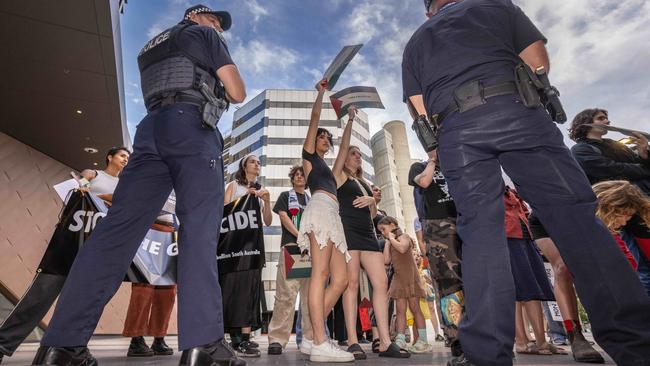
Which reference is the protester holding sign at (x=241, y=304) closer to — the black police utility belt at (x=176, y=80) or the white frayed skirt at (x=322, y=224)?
the white frayed skirt at (x=322, y=224)

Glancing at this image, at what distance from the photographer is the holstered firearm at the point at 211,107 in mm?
1846

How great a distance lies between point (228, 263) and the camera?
3605mm

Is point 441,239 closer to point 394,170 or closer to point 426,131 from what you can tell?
point 426,131

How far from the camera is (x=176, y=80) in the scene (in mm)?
1912

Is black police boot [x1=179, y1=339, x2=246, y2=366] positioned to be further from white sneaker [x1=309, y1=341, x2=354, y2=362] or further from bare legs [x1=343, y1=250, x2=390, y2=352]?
bare legs [x1=343, y1=250, x2=390, y2=352]

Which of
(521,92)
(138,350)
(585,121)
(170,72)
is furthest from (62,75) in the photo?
(585,121)

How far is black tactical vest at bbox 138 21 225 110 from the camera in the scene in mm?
1916

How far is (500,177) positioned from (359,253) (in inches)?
80.3

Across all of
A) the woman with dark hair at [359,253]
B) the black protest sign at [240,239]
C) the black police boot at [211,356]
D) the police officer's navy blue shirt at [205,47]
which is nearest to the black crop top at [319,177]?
the woman with dark hair at [359,253]

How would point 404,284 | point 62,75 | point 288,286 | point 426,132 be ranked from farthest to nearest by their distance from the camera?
point 62,75
point 404,284
point 288,286
point 426,132

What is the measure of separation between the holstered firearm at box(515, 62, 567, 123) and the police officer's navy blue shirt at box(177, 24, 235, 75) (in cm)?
147

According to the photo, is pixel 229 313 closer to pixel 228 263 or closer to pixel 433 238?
pixel 228 263

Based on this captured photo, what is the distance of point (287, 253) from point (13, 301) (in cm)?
793

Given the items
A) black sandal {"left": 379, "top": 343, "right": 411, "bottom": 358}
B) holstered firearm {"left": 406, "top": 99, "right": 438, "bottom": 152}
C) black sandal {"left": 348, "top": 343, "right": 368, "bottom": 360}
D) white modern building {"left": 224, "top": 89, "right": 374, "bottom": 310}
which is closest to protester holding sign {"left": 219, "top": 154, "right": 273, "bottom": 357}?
black sandal {"left": 348, "top": 343, "right": 368, "bottom": 360}
